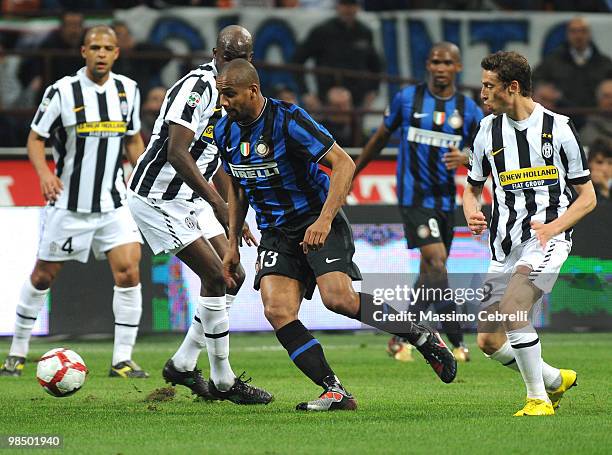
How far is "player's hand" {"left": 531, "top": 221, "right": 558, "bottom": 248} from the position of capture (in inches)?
266

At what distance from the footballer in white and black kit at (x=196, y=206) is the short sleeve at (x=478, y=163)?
54.7 inches

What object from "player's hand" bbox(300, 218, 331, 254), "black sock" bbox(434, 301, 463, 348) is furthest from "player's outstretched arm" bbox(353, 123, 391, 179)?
"player's hand" bbox(300, 218, 331, 254)

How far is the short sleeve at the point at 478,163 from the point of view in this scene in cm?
738

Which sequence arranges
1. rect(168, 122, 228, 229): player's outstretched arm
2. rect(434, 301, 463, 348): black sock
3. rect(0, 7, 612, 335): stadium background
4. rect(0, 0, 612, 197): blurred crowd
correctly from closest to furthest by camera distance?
rect(168, 122, 228, 229): player's outstretched arm → rect(434, 301, 463, 348): black sock → rect(0, 7, 612, 335): stadium background → rect(0, 0, 612, 197): blurred crowd

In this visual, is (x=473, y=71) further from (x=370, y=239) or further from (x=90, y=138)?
(x=90, y=138)

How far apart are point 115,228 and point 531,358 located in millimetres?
4253

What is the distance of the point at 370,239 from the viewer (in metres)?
12.4

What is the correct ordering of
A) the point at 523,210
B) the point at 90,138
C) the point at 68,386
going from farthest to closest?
the point at 90,138
the point at 68,386
the point at 523,210

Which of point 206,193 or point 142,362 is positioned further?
point 142,362

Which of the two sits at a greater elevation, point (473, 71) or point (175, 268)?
point (473, 71)

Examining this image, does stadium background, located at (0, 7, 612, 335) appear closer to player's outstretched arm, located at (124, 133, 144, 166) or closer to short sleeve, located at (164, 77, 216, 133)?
player's outstretched arm, located at (124, 133, 144, 166)

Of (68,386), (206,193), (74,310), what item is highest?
(206,193)

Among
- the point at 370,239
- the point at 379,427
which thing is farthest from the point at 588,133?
the point at 379,427

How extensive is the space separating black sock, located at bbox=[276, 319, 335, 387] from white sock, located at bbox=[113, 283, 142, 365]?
2928mm
